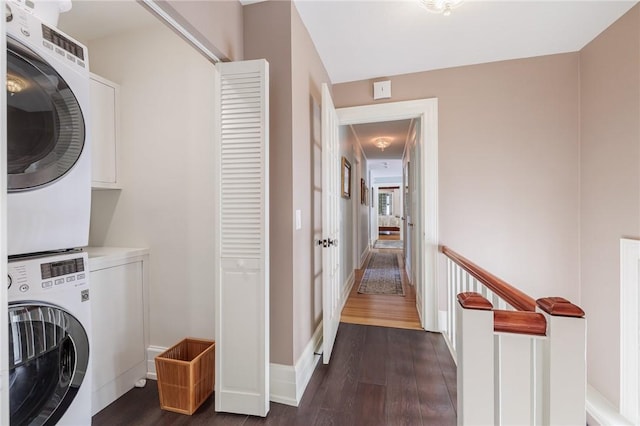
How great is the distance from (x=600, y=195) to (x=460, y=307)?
2267mm

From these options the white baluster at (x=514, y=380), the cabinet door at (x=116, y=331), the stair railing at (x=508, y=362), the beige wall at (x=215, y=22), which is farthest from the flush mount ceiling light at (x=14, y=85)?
the white baluster at (x=514, y=380)

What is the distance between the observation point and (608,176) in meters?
2.05

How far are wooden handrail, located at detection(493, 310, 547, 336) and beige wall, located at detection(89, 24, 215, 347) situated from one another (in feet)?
5.40

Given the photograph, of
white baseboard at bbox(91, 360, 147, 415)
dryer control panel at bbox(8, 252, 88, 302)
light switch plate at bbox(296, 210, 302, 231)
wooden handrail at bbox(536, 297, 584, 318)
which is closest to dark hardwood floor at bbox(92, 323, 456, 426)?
white baseboard at bbox(91, 360, 147, 415)

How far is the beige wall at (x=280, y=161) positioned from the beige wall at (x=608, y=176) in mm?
2281

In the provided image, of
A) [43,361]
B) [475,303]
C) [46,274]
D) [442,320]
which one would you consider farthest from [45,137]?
[442,320]

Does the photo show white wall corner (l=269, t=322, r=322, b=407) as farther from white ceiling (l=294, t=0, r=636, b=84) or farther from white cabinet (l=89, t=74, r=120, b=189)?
white ceiling (l=294, t=0, r=636, b=84)

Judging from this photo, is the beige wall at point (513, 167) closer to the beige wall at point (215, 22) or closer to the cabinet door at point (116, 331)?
the beige wall at point (215, 22)

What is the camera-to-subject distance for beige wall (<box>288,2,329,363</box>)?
5.54ft

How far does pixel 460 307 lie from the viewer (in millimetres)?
773

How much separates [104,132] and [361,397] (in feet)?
7.90

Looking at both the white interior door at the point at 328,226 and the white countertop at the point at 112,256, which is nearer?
the white countertop at the point at 112,256

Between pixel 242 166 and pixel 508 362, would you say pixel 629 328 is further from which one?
pixel 242 166

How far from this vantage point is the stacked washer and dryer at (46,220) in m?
1.02
